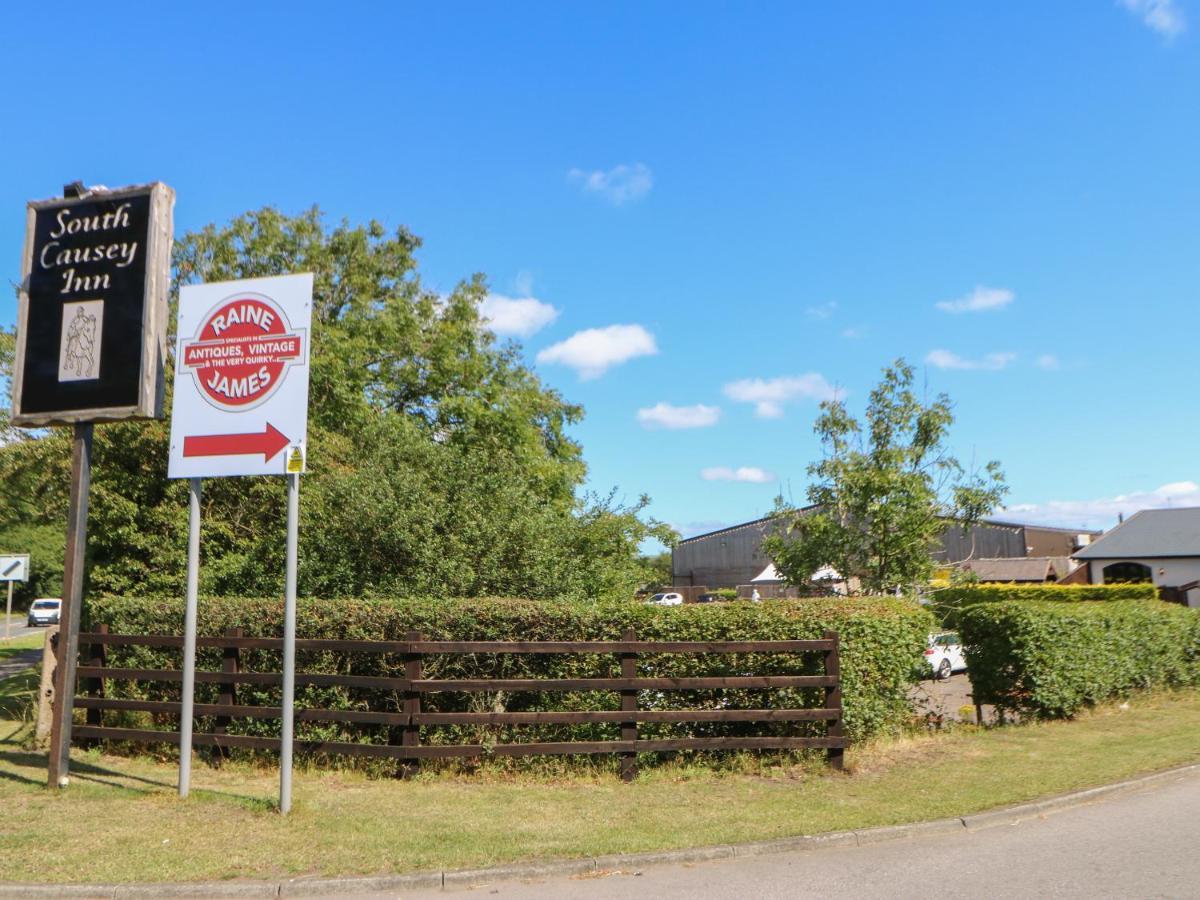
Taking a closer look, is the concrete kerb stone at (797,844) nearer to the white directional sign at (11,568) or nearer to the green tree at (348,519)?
the green tree at (348,519)

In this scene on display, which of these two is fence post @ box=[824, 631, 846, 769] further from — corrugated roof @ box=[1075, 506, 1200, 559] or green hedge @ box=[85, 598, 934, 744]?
corrugated roof @ box=[1075, 506, 1200, 559]

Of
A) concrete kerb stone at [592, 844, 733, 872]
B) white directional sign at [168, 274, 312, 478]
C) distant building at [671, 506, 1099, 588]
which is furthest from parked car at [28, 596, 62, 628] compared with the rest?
concrete kerb stone at [592, 844, 733, 872]

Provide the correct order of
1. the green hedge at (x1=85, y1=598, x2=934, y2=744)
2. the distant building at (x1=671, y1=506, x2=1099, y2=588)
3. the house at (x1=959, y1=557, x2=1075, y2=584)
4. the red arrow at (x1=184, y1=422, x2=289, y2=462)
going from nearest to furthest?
the red arrow at (x1=184, y1=422, x2=289, y2=462) → the green hedge at (x1=85, y1=598, x2=934, y2=744) → the house at (x1=959, y1=557, x2=1075, y2=584) → the distant building at (x1=671, y1=506, x2=1099, y2=588)

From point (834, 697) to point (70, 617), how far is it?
7.26m

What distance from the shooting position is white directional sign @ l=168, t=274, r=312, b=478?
8.05m

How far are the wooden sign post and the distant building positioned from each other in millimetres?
47257

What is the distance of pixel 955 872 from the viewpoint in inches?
230

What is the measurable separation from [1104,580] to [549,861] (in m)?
46.9

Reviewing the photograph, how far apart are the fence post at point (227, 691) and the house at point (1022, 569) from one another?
48790 mm

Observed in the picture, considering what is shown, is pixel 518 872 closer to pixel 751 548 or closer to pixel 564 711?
pixel 564 711

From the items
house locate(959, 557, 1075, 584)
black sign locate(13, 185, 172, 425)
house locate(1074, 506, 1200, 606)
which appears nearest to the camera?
black sign locate(13, 185, 172, 425)

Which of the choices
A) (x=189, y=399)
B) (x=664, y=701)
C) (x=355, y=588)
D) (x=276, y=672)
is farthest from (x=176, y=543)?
(x=664, y=701)

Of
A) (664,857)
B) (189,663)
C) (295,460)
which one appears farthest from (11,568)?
(664,857)

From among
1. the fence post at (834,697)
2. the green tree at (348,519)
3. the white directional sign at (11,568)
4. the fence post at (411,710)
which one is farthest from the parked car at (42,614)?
the fence post at (834,697)
